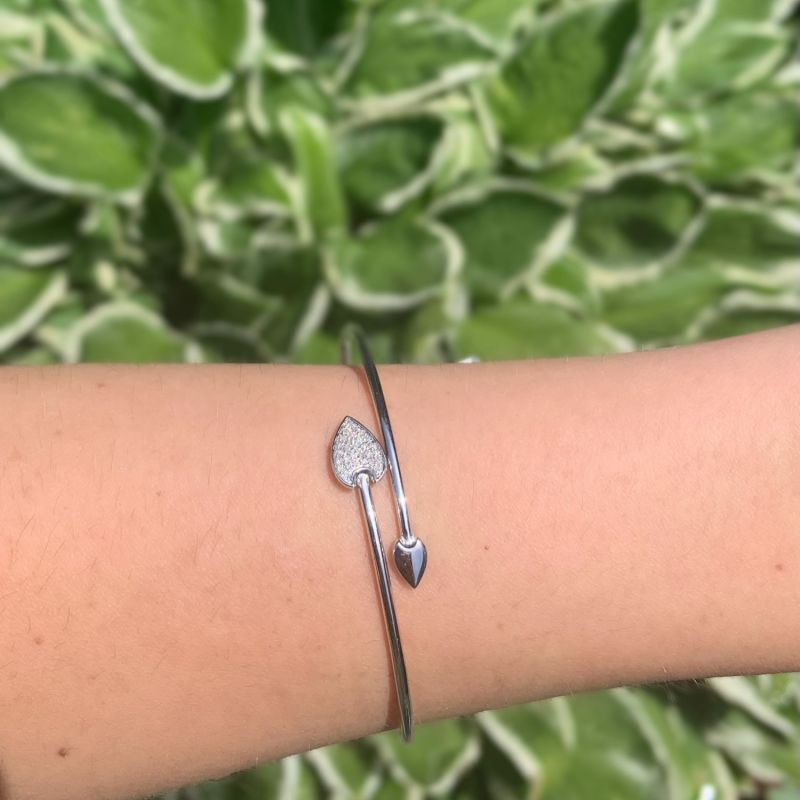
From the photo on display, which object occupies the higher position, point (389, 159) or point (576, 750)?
point (389, 159)

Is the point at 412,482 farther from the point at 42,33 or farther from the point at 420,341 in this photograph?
the point at 42,33

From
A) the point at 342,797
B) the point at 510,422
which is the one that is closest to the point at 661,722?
the point at 342,797

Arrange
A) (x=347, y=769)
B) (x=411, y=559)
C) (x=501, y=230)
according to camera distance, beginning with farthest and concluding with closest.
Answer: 1. (x=501, y=230)
2. (x=347, y=769)
3. (x=411, y=559)

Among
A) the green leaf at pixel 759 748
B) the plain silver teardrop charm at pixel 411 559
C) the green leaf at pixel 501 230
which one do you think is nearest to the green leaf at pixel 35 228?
the green leaf at pixel 501 230

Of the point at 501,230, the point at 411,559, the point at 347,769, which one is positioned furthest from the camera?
the point at 501,230

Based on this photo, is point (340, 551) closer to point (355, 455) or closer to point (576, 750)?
point (355, 455)

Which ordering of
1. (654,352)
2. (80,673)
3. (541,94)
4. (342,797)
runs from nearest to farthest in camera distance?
(80,673) → (654,352) → (342,797) → (541,94)

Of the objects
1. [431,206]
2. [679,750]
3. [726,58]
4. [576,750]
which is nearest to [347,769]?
[576,750]
